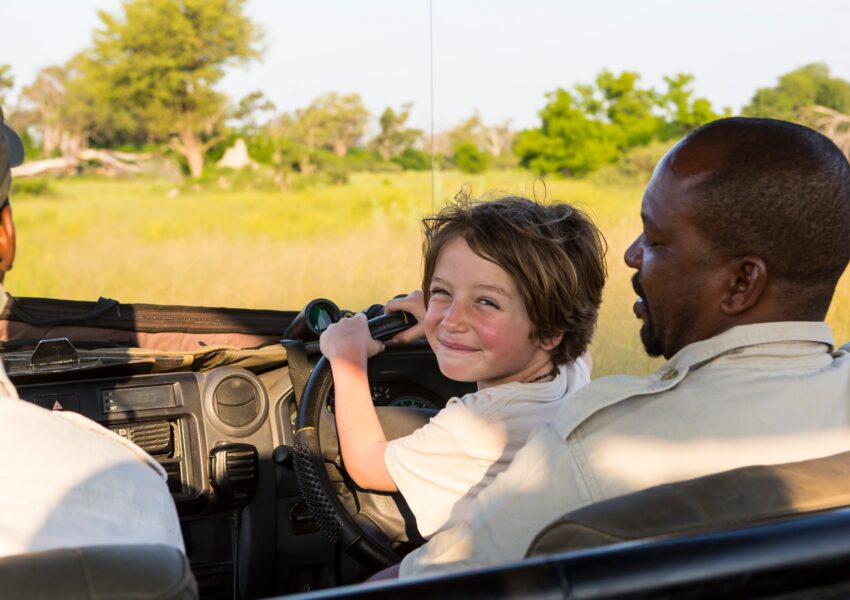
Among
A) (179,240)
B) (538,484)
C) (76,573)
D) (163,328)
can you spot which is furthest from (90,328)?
(179,240)

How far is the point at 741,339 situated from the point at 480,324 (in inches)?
30.4

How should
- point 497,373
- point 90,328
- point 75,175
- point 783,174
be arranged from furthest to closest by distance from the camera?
point 75,175
point 90,328
point 497,373
point 783,174

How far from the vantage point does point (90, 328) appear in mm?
3258

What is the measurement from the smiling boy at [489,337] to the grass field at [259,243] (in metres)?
4.76

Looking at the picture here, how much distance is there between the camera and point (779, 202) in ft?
5.81

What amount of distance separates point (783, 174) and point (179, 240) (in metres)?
18.9

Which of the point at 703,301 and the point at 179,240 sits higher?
the point at 703,301

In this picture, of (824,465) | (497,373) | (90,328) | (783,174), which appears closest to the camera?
(824,465)

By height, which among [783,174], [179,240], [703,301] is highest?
[783,174]

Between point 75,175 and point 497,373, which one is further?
point 75,175

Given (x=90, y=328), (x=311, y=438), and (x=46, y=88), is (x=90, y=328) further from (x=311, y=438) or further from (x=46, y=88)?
(x=46, y=88)

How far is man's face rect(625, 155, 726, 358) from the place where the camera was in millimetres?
1842

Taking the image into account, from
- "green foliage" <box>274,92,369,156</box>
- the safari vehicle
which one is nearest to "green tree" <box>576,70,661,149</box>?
"green foliage" <box>274,92,369,156</box>

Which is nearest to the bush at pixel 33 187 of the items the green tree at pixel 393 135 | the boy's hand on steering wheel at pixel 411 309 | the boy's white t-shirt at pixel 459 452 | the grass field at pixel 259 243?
the grass field at pixel 259 243
